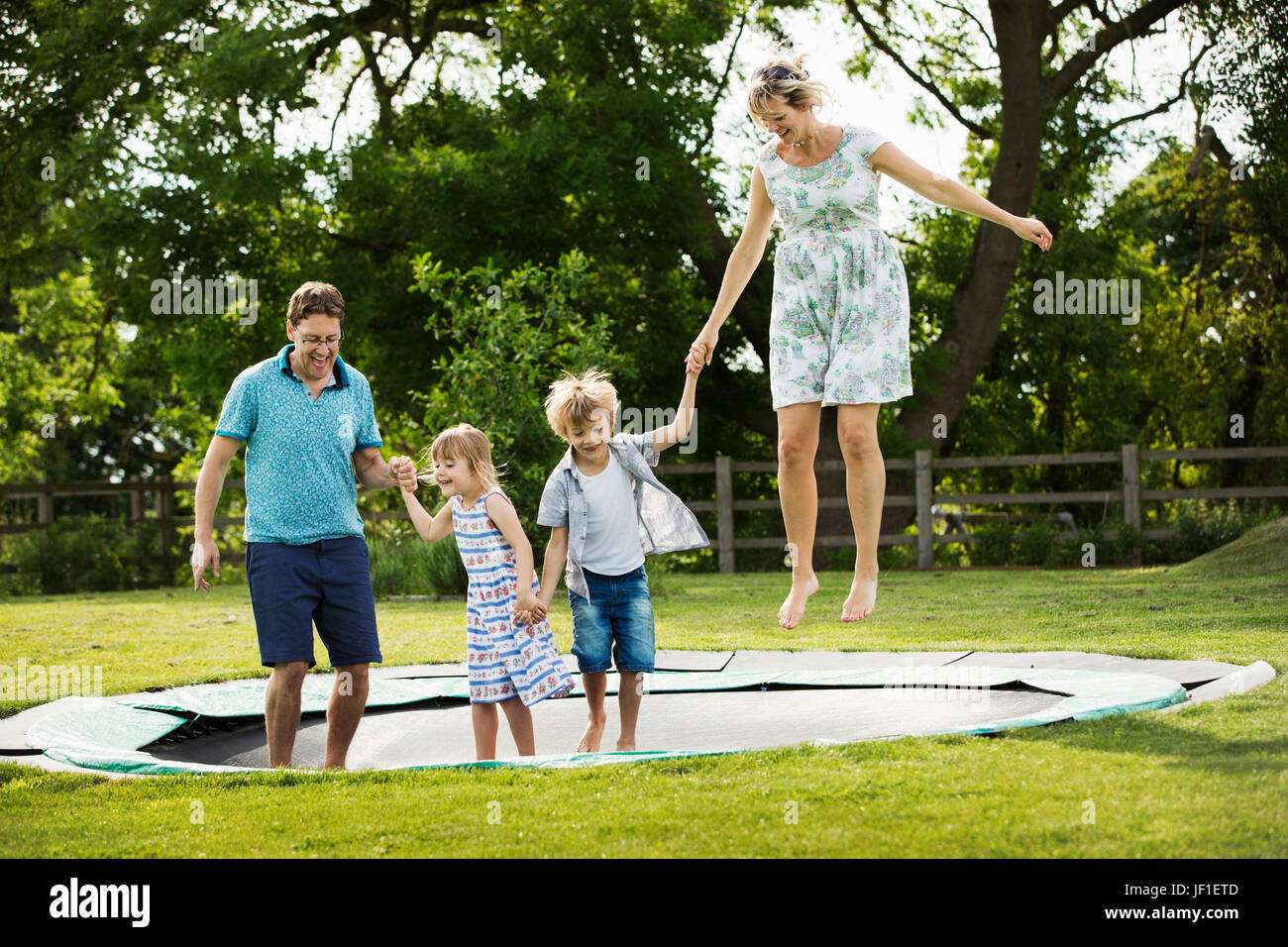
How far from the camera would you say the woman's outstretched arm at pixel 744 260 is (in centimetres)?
435

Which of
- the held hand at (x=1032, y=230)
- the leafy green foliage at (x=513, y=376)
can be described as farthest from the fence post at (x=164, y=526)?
the held hand at (x=1032, y=230)

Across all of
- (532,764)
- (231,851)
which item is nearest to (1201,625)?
(532,764)

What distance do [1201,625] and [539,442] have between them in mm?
5841

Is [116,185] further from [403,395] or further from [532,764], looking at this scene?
[532,764]

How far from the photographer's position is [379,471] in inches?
175

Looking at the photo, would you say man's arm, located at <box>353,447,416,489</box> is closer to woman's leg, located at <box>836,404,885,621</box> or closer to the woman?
the woman

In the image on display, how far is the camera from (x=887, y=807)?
9.54ft

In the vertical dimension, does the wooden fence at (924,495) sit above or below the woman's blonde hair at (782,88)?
below

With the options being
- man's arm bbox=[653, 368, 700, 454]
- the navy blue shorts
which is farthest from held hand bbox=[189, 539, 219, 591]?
man's arm bbox=[653, 368, 700, 454]

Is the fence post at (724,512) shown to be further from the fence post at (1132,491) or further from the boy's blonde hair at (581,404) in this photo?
the boy's blonde hair at (581,404)

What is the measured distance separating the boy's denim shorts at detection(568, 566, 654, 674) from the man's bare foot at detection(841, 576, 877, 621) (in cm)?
68

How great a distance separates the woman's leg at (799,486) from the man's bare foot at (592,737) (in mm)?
729

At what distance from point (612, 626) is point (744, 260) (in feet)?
4.50

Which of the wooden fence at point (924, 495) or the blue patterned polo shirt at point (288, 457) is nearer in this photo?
the blue patterned polo shirt at point (288, 457)
